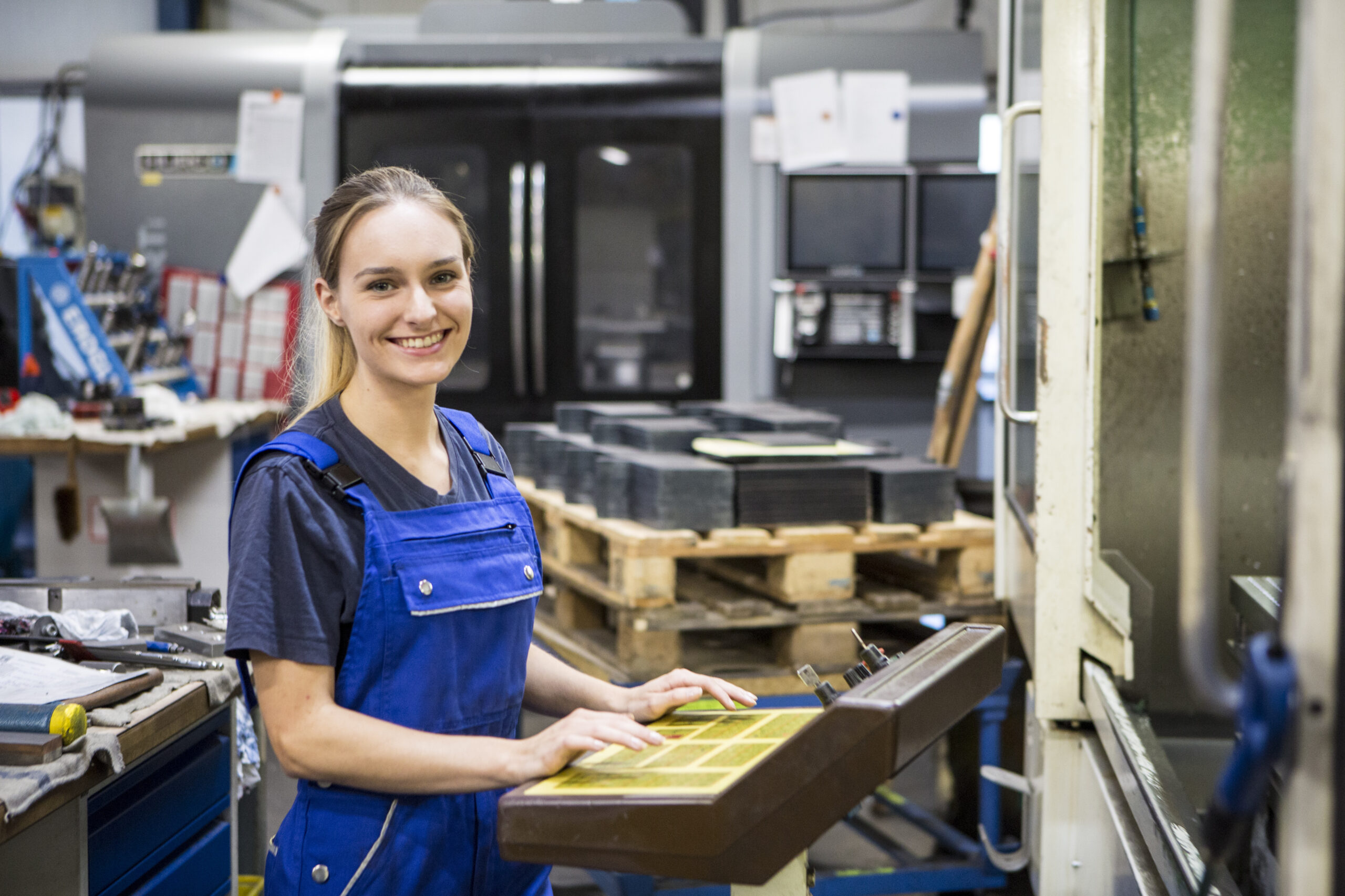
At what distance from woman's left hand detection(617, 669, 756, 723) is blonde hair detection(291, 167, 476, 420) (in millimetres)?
565

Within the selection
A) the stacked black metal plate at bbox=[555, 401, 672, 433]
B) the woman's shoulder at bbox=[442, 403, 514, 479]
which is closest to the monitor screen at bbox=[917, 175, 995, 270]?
the stacked black metal plate at bbox=[555, 401, 672, 433]

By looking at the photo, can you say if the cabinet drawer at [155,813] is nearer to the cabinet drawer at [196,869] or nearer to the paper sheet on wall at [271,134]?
the cabinet drawer at [196,869]

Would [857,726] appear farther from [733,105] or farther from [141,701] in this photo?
[733,105]

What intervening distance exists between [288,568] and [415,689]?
21 cm

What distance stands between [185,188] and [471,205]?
4.54 feet

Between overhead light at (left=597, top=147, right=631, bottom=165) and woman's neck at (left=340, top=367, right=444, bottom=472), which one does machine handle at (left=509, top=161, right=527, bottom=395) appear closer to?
overhead light at (left=597, top=147, right=631, bottom=165)

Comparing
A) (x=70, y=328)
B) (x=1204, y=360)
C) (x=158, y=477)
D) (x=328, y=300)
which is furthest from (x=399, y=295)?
(x=70, y=328)

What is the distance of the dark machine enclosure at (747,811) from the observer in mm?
1062

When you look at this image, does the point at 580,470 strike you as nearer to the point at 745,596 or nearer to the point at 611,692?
the point at 745,596

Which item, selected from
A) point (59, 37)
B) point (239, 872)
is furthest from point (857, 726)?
point (59, 37)

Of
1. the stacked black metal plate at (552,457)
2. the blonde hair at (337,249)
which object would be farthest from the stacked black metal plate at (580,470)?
the blonde hair at (337,249)

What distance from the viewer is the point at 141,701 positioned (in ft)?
5.76

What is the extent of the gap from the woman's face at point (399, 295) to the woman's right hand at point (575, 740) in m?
0.49

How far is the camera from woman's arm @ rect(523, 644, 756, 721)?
143cm
